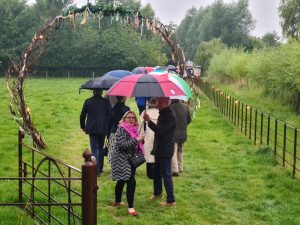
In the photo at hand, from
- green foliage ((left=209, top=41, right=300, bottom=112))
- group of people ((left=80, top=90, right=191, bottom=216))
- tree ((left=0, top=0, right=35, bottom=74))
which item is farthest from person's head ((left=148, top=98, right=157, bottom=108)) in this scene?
tree ((left=0, top=0, right=35, bottom=74))

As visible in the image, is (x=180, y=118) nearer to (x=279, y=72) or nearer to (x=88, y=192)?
(x=88, y=192)

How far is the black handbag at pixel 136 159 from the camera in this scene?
7.13 meters

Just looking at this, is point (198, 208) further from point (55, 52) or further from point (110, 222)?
point (55, 52)

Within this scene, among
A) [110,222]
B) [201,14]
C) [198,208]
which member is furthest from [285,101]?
[201,14]

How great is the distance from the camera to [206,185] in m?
9.41

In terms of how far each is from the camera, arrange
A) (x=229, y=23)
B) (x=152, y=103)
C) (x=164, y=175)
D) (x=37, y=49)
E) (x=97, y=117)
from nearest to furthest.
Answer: (x=164, y=175) → (x=152, y=103) → (x=97, y=117) → (x=37, y=49) → (x=229, y=23)

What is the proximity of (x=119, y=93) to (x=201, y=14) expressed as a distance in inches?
3239

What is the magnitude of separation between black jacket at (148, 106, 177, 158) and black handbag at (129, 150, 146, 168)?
254 mm

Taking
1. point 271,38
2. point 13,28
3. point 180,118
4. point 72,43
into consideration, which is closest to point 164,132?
point 180,118

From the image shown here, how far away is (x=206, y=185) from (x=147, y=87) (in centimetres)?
302

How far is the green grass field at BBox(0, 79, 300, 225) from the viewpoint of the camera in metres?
7.35

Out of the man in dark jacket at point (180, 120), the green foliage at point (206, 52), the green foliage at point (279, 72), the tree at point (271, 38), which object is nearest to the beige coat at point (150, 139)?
the man in dark jacket at point (180, 120)

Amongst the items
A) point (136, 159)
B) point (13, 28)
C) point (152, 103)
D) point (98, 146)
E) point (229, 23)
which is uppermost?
point (229, 23)

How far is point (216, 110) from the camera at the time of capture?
22281 mm
